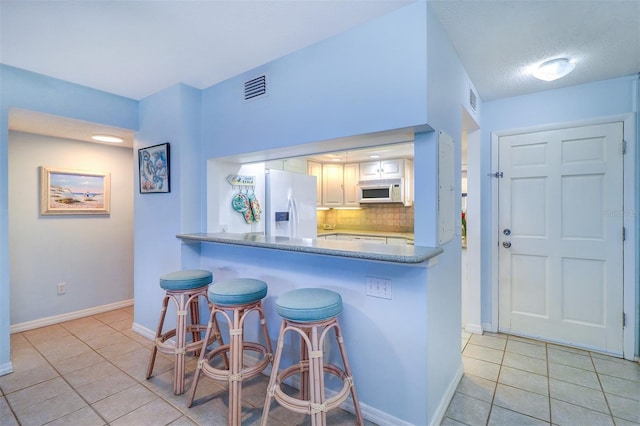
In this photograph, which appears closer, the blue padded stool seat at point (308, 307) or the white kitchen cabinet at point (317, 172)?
the blue padded stool seat at point (308, 307)

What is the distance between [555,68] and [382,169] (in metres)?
2.56

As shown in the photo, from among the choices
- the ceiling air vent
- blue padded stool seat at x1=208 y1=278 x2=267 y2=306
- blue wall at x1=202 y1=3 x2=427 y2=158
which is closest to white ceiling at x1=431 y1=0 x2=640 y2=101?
blue wall at x1=202 y1=3 x2=427 y2=158

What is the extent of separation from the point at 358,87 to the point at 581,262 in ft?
8.43

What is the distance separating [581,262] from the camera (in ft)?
8.90

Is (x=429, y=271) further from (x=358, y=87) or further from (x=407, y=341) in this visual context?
(x=358, y=87)

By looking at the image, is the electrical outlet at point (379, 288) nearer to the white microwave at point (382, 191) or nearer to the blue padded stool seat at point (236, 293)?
the blue padded stool seat at point (236, 293)

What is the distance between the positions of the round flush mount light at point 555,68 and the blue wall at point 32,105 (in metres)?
3.66

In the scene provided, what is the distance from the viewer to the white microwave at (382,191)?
4496 millimetres

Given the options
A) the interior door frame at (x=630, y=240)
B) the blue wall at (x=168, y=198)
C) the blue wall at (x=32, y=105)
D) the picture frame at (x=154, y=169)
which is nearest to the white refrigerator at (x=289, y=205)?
the blue wall at (x=168, y=198)

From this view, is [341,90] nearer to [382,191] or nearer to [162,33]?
[162,33]

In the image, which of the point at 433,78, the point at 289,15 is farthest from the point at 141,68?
the point at 433,78

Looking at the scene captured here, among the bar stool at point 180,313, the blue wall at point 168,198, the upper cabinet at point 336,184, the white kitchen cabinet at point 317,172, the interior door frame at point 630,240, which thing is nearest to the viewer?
the bar stool at point 180,313

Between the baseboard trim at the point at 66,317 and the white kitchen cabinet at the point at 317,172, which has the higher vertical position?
the white kitchen cabinet at the point at 317,172

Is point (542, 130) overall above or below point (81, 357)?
above
